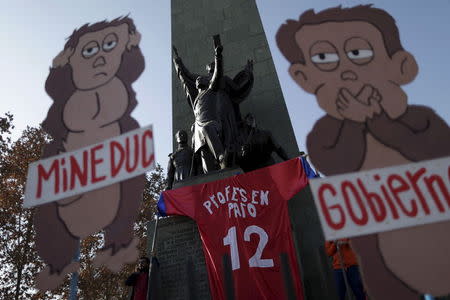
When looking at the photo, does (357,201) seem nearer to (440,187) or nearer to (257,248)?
(440,187)

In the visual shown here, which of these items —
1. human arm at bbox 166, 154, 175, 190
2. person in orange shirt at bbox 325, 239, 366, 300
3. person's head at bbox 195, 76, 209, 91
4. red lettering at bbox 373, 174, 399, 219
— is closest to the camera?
red lettering at bbox 373, 174, 399, 219

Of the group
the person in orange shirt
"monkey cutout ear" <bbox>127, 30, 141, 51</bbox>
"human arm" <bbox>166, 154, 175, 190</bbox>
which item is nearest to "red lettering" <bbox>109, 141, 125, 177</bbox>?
"monkey cutout ear" <bbox>127, 30, 141, 51</bbox>

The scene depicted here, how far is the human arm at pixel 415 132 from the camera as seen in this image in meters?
3.41

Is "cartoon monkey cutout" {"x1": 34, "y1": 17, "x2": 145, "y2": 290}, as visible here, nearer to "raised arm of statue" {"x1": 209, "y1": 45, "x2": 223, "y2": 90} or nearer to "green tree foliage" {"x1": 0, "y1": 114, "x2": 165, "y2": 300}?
"raised arm of statue" {"x1": 209, "y1": 45, "x2": 223, "y2": 90}

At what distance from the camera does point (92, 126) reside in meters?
4.20

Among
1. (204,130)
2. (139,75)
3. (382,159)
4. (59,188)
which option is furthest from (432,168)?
(204,130)

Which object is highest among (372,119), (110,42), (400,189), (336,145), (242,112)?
(242,112)

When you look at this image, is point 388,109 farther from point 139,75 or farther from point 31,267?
point 31,267

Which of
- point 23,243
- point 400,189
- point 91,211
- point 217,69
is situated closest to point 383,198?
point 400,189

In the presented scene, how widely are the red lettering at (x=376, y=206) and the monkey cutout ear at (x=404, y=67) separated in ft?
4.28

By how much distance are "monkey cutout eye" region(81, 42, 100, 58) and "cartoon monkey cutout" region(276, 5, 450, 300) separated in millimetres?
2157

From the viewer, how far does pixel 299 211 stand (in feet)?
27.2

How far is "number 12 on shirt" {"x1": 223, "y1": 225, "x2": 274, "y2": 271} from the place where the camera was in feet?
19.6

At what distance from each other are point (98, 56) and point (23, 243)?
17335 mm
